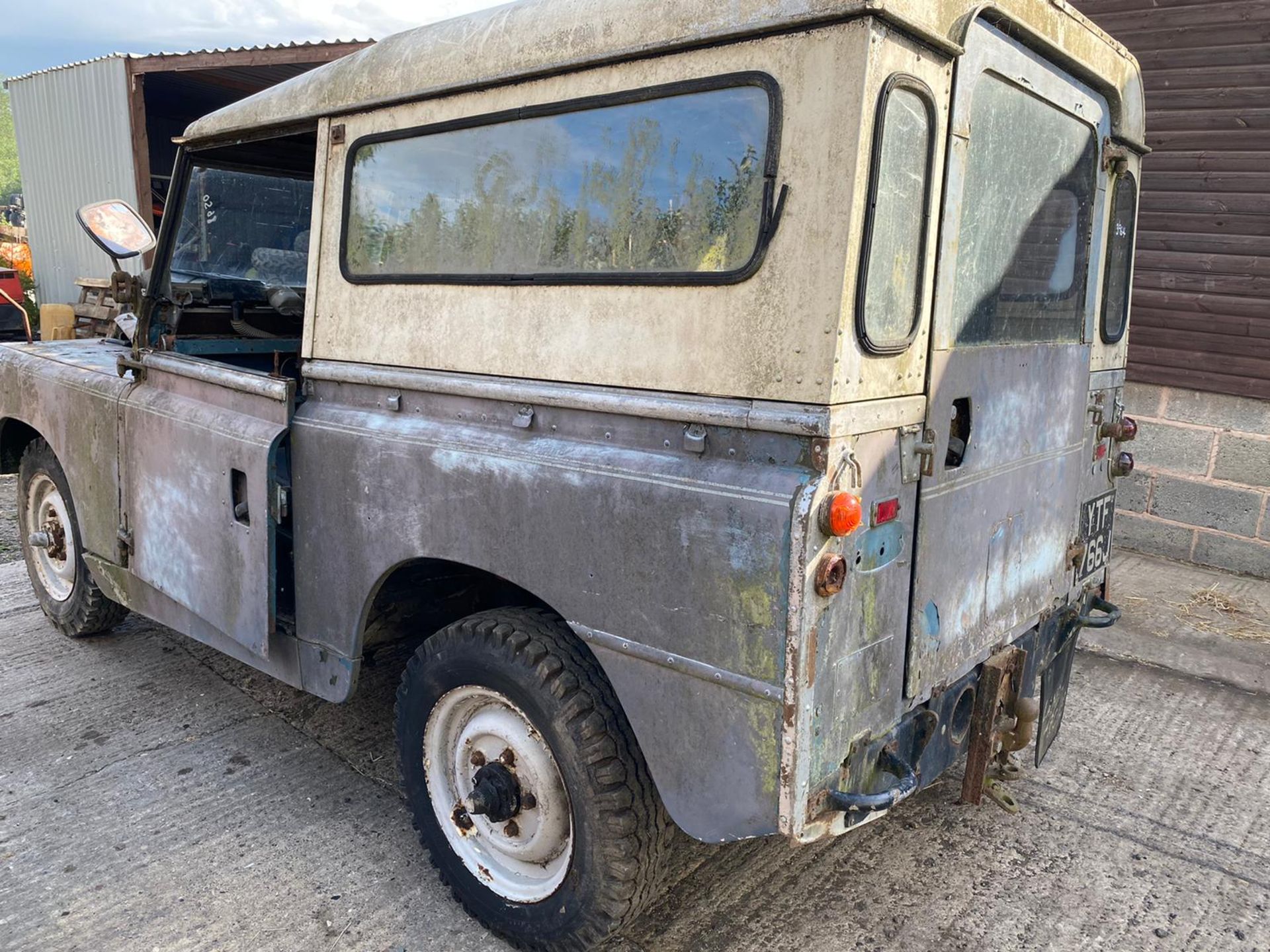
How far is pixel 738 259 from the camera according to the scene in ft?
6.71

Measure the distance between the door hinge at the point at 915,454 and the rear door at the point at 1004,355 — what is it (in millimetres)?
11

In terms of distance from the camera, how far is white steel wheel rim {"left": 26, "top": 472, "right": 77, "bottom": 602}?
430 cm

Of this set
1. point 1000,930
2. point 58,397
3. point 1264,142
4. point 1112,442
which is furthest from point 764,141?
point 1264,142

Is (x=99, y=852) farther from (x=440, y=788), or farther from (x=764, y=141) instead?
(x=764, y=141)

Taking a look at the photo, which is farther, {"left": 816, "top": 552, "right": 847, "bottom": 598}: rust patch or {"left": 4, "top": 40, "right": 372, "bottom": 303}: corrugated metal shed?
{"left": 4, "top": 40, "right": 372, "bottom": 303}: corrugated metal shed

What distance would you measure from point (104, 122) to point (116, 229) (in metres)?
9.56

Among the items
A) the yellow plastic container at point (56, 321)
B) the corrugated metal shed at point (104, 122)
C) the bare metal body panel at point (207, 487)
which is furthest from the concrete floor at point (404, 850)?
the yellow plastic container at point (56, 321)

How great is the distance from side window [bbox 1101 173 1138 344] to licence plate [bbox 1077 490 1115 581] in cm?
56

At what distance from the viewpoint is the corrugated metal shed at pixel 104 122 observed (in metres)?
9.62

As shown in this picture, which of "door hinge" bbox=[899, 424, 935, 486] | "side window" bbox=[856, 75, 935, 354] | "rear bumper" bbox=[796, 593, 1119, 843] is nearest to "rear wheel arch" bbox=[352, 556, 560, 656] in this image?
"rear bumper" bbox=[796, 593, 1119, 843]

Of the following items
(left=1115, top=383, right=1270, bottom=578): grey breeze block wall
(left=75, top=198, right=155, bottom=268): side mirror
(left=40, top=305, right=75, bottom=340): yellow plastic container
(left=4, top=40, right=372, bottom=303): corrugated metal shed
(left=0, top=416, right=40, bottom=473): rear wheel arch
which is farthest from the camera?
(left=40, top=305, right=75, bottom=340): yellow plastic container

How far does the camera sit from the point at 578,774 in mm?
2309

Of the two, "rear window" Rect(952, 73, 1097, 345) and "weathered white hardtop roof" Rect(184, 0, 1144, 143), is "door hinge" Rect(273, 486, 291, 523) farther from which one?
"rear window" Rect(952, 73, 1097, 345)

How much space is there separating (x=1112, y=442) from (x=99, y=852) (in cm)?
353
